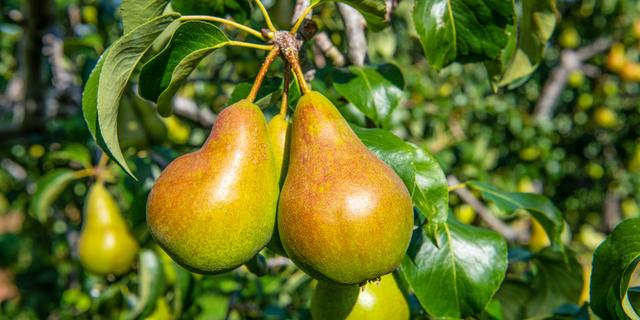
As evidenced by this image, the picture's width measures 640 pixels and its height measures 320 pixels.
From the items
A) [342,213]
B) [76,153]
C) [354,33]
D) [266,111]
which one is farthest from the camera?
[76,153]

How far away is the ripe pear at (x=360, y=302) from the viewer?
870 millimetres

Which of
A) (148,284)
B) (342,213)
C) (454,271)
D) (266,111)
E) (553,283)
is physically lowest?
(148,284)

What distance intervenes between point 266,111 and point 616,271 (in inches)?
34.2

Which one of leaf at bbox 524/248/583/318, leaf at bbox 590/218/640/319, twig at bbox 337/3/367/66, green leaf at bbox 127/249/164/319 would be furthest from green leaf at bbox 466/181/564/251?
green leaf at bbox 127/249/164/319

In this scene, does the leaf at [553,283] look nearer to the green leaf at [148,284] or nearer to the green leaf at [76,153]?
the green leaf at [148,284]

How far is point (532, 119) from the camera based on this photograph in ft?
11.5

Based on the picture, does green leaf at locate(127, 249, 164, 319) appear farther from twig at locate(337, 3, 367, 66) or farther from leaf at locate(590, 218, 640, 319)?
leaf at locate(590, 218, 640, 319)

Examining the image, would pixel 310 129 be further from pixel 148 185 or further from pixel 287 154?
pixel 148 185

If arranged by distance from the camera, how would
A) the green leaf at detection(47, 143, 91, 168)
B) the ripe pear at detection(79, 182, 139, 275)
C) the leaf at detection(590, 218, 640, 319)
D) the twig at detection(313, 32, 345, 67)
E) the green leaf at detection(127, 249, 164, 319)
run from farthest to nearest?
1. the green leaf at detection(47, 143, 91, 168)
2. the ripe pear at detection(79, 182, 139, 275)
3. the green leaf at detection(127, 249, 164, 319)
4. the twig at detection(313, 32, 345, 67)
5. the leaf at detection(590, 218, 640, 319)

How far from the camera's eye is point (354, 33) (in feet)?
3.60

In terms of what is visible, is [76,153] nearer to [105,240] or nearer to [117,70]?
[105,240]

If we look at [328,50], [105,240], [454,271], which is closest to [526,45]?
[328,50]

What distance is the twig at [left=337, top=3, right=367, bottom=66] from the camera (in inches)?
42.9

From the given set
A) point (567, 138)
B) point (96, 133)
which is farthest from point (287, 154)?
point (567, 138)
